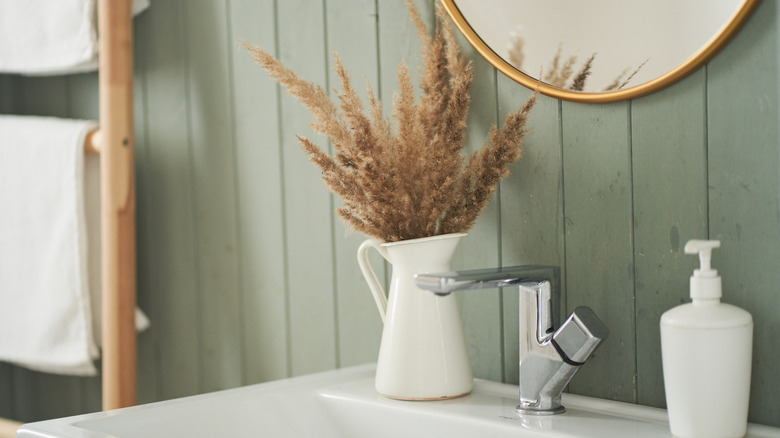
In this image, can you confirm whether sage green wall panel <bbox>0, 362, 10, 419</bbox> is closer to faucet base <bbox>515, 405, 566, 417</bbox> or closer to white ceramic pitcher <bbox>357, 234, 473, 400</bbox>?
white ceramic pitcher <bbox>357, 234, 473, 400</bbox>

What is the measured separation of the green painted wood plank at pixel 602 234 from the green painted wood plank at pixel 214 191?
22.7 inches

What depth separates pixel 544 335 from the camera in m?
0.78

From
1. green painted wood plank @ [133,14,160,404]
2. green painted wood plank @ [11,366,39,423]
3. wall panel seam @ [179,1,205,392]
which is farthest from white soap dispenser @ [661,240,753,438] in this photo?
green painted wood plank @ [11,366,39,423]

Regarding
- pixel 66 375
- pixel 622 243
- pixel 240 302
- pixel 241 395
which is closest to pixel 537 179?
pixel 622 243

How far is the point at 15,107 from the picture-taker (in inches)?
61.4

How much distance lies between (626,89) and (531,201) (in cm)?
16

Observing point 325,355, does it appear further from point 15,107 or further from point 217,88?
point 15,107

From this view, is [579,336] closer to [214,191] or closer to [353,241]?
[353,241]

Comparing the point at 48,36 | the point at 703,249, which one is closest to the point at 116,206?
the point at 48,36

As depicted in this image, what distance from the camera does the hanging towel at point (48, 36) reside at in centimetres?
130

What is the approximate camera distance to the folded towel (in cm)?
131

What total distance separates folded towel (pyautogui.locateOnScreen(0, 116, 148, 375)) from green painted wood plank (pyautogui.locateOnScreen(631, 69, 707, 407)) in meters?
0.84

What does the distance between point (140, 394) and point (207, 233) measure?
33 centimetres

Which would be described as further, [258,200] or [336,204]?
[258,200]
